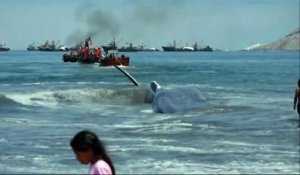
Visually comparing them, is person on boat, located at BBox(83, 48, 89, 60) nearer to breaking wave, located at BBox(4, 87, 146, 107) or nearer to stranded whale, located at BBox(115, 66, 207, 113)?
breaking wave, located at BBox(4, 87, 146, 107)

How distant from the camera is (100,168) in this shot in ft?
17.4

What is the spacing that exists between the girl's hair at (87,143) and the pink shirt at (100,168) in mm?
39

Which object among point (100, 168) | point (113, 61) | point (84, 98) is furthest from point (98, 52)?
point (100, 168)

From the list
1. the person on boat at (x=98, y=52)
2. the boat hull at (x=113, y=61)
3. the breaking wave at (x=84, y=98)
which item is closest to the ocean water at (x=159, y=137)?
the breaking wave at (x=84, y=98)

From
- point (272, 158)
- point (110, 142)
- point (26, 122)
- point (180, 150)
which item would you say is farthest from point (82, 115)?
point (272, 158)

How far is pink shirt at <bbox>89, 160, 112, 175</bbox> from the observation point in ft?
17.5

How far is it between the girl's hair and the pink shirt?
39 mm

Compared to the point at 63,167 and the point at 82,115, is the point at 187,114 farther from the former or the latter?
the point at 63,167

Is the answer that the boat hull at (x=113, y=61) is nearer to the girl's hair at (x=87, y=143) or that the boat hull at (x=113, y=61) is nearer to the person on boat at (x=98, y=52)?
the person on boat at (x=98, y=52)

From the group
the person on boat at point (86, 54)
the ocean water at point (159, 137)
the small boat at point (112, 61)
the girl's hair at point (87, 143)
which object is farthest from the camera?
the person on boat at point (86, 54)

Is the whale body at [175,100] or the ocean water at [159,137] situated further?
the whale body at [175,100]

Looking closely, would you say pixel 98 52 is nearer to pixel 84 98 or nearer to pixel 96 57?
pixel 96 57

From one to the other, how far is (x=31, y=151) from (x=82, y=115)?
381 inches

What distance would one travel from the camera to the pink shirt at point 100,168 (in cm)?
532
